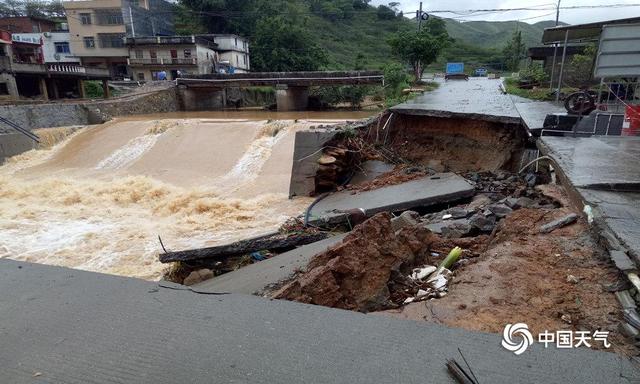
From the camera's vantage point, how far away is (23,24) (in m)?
40.5

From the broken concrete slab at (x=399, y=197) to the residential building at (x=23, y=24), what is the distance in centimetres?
4754

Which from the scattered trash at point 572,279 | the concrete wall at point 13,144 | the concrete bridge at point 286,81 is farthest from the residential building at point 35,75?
the scattered trash at point 572,279

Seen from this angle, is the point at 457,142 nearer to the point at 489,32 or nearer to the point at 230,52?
the point at 230,52

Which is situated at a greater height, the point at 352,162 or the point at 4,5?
the point at 4,5

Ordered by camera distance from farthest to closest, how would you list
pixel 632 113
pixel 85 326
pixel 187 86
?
pixel 187 86 < pixel 632 113 < pixel 85 326

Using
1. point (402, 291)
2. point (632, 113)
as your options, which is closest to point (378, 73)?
point (632, 113)

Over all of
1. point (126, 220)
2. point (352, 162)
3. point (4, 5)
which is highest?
point (4, 5)

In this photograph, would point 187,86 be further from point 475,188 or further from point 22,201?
point 475,188

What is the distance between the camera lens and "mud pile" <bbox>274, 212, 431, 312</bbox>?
8.38ft

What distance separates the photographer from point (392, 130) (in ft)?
29.3

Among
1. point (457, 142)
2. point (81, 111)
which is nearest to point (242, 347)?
point (457, 142)

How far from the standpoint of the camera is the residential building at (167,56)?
34.7m

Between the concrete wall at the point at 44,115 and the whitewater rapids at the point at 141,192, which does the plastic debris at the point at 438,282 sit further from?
the concrete wall at the point at 44,115

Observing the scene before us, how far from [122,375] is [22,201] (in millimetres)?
11364
